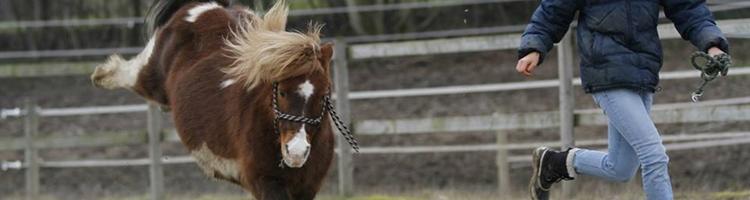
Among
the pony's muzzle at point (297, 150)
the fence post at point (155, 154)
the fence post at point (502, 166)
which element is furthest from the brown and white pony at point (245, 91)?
the fence post at point (502, 166)

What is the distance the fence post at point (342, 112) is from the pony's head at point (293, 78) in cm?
340

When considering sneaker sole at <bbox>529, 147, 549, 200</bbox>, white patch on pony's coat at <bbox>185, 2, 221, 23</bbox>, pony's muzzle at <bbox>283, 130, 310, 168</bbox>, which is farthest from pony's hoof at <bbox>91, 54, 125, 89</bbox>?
sneaker sole at <bbox>529, 147, 549, 200</bbox>

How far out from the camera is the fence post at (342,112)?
10133 mm

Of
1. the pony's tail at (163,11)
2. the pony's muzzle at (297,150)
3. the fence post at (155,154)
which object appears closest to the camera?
the pony's muzzle at (297,150)

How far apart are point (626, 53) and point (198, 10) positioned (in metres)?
3.39

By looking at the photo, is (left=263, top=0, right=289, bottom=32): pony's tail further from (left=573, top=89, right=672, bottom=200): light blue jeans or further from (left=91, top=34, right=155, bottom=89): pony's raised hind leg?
(left=573, top=89, right=672, bottom=200): light blue jeans

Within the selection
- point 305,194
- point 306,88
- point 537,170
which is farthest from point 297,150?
point 537,170

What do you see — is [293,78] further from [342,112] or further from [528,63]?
[342,112]

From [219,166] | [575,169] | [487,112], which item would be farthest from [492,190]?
[575,169]

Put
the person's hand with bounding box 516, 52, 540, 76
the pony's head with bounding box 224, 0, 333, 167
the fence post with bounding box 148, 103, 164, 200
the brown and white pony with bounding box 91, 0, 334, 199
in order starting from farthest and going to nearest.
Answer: the fence post with bounding box 148, 103, 164, 200, the brown and white pony with bounding box 91, 0, 334, 199, the pony's head with bounding box 224, 0, 333, 167, the person's hand with bounding box 516, 52, 540, 76

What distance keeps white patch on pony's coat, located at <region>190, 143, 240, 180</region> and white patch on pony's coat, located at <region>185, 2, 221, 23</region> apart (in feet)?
3.09

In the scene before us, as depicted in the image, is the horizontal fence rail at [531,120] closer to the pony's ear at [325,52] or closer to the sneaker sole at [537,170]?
the sneaker sole at [537,170]

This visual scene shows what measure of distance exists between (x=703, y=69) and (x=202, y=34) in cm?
327

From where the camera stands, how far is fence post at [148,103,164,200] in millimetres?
10977
